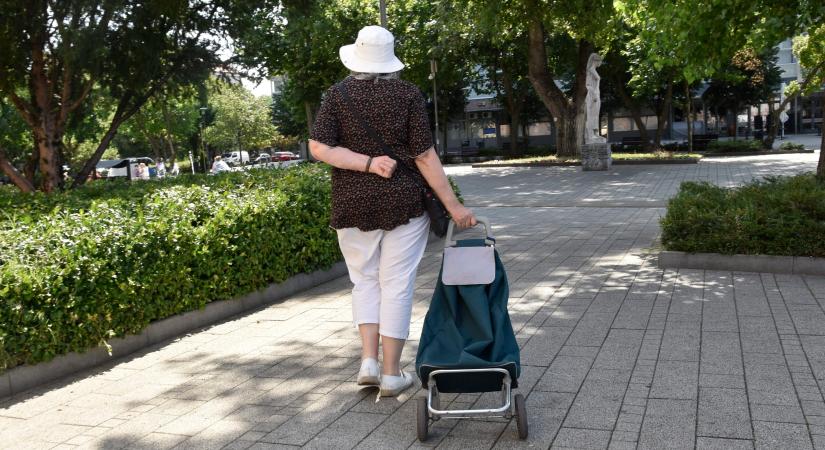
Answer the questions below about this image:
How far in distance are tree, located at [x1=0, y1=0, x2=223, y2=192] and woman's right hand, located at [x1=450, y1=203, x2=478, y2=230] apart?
771 centimetres

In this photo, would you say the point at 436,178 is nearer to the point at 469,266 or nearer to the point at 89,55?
the point at 469,266

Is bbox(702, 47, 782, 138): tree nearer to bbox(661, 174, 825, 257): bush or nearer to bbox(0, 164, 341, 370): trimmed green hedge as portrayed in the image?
bbox(661, 174, 825, 257): bush

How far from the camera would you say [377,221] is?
4156 mm

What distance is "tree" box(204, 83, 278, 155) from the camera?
73312 mm

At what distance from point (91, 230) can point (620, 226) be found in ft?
25.2

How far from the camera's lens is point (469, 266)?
3.73 meters

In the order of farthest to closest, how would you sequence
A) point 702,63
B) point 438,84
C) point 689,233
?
point 438,84, point 702,63, point 689,233

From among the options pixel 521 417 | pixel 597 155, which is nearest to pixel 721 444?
pixel 521 417

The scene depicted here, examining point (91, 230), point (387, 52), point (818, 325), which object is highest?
point (387, 52)

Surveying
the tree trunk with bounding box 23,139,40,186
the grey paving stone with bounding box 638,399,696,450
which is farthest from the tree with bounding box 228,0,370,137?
the grey paving stone with bounding box 638,399,696,450

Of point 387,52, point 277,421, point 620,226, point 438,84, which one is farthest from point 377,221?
point 438,84

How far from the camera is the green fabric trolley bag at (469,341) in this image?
3.59 metres

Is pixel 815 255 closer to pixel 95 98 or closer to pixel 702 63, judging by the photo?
pixel 702 63

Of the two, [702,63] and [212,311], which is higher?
[702,63]
